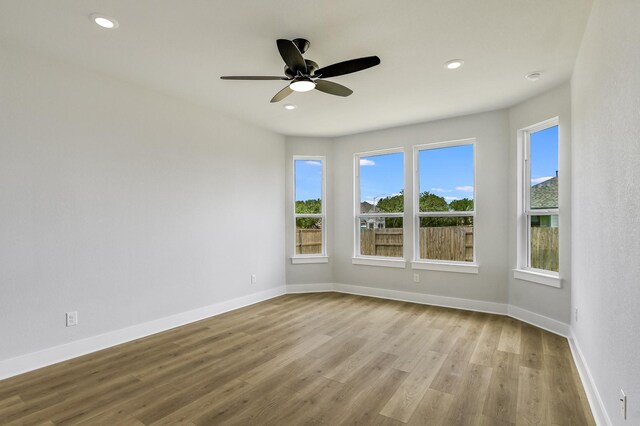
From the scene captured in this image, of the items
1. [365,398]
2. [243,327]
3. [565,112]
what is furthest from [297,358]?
[565,112]

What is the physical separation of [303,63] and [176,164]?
228 cm

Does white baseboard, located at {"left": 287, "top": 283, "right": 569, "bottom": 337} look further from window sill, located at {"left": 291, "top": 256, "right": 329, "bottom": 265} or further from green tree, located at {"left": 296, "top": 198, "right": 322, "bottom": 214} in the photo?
green tree, located at {"left": 296, "top": 198, "right": 322, "bottom": 214}

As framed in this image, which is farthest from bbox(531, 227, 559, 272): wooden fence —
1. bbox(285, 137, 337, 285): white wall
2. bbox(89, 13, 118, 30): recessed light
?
bbox(89, 13, 118, 30): recessed light

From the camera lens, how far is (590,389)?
2.35 metres

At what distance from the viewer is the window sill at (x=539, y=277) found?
360 centimetres

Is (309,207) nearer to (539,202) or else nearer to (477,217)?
(477,217)

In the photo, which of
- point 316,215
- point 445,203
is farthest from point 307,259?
point 445,203

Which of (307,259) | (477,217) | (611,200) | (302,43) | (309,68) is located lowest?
(307,259)

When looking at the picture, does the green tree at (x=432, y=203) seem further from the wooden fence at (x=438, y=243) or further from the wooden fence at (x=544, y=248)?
the wooden fence at (x=544, y=248)

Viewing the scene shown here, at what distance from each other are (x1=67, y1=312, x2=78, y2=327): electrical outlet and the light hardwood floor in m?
0.33

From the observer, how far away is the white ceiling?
2262 mm

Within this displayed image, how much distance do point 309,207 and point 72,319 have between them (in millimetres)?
3652

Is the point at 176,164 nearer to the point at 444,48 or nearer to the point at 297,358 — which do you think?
the point at 297,358

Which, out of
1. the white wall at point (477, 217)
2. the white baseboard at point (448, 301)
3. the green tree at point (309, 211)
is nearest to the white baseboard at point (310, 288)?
the white baseboard at point (448, 301)
